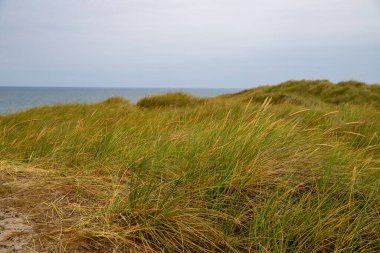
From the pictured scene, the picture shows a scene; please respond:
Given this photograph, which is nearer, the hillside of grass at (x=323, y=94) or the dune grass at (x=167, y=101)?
the dune grass at (x=167, y=101)

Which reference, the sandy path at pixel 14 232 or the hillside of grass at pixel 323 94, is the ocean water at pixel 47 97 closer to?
the hillside of grass at pixel 323 94

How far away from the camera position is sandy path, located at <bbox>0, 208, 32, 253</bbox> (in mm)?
1326

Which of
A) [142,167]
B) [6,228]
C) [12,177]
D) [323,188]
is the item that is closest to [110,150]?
[142,167]

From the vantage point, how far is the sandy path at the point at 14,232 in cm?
133

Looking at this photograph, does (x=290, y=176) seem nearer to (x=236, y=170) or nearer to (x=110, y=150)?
(x=236, y=170)

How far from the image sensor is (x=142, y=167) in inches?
86.4

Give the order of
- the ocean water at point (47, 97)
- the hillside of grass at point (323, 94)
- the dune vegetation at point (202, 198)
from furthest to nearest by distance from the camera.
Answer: the hillside of grass at point (323, 94) < the ocean water at point (47, 97) < the dune vegetation at point (202, 198)

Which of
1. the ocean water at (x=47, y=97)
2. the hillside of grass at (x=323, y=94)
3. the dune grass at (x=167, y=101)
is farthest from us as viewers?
the hillside of grass at (x=323, y=94)

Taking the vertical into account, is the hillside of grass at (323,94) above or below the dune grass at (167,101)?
above

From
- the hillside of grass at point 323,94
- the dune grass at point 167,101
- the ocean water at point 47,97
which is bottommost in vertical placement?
the ocean water at point 47,97

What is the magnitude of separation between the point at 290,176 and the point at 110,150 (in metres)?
1.43

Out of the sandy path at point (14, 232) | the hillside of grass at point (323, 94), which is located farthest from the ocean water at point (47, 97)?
the sandy path at point (14, 232)

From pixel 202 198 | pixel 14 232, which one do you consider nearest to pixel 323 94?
pixel 202 198

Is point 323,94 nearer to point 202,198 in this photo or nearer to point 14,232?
point 202,198
